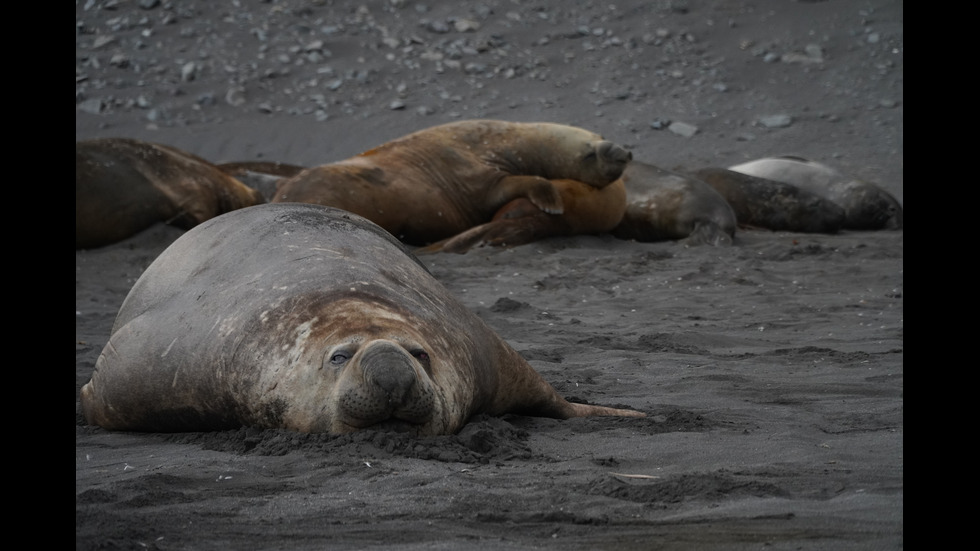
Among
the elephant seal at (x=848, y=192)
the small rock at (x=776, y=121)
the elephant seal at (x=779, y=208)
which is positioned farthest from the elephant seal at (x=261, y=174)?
the small rock at (x=776, y=121)

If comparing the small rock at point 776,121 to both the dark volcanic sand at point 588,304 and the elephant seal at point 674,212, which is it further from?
the elephant seal at point 674,212

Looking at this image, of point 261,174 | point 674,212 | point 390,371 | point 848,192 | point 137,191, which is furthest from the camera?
point 848,192

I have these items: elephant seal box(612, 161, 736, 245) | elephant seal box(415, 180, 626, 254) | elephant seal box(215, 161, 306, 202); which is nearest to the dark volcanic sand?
elephant seal box(415, 180, 626, 254)

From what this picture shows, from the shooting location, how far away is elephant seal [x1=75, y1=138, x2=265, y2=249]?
888 centimetres

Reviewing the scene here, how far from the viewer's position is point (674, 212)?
9891 mm

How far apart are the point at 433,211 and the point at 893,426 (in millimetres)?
5828

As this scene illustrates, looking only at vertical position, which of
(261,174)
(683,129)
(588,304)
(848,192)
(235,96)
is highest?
(235,96)

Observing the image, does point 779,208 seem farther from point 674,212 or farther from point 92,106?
point 92,106

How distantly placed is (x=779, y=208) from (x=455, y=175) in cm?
333

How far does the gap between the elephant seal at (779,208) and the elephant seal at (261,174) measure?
412 centimetres

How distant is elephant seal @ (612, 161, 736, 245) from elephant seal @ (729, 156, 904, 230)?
1.65 meters

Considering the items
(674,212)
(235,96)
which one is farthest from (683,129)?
(235,96)

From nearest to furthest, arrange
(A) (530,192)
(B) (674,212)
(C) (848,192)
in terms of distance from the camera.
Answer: (A) (530,192) < (B) (674,212) < (C) (848,192)

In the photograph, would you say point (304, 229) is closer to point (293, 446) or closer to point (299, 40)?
point (293, 446)
